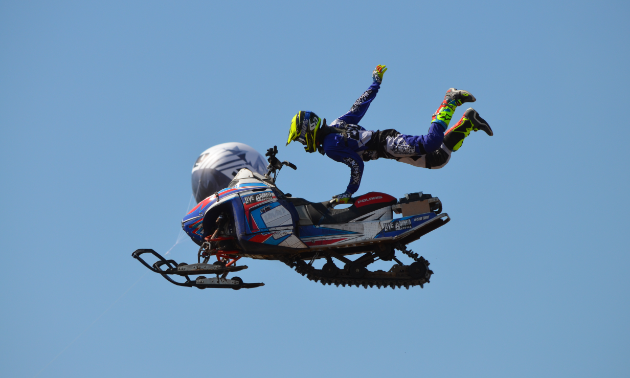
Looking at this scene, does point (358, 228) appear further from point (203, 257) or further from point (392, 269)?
point (203, 257)

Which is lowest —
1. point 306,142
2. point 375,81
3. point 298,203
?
point 298,203

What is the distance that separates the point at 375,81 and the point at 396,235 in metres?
3.71

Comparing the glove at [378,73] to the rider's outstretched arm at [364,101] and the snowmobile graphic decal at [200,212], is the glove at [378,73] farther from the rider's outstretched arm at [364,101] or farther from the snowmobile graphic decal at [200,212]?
the snowmobile graphic decal at [200,212]

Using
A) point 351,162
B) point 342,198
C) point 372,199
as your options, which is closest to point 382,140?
point 351,162

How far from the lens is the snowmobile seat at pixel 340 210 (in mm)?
18000

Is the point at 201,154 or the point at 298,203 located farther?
the point at 201,154

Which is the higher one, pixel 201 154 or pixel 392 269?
pixel 201 154

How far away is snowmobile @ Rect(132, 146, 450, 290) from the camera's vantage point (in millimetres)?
17672

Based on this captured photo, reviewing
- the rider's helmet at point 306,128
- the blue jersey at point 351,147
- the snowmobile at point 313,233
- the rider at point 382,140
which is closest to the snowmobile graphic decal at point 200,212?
the snowmobile at point 313,233

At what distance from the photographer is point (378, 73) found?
19062mm

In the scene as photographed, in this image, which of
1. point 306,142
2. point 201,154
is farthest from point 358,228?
point 201,154

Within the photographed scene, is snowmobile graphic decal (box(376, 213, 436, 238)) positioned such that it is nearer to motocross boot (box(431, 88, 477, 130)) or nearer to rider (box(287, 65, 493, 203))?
rider (box(287, 65, 493, 203))

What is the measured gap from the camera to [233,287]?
725 inches

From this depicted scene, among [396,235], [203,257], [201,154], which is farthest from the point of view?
[201,154]
